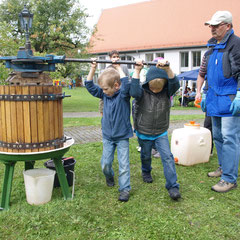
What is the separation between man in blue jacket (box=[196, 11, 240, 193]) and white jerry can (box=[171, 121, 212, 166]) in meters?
0.92

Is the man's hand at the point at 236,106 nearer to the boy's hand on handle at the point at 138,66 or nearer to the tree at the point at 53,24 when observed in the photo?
the boy's hand on handle at the point at 138,66

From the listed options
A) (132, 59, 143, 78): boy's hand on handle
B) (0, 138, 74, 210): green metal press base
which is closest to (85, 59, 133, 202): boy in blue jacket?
(132, 59, 143, 78): boy's hand on handle

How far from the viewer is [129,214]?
2957 mm

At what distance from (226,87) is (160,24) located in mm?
36189

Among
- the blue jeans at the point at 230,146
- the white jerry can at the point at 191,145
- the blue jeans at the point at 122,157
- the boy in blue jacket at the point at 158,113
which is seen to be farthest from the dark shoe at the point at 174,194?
the white jerry can at the point at 191,145

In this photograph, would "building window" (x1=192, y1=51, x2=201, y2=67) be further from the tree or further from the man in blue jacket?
the man in blue jacket

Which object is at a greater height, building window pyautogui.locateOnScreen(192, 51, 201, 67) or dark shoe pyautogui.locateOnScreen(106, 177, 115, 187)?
building window pyautogui.locateOnScreen(192, 51, 201, 67)

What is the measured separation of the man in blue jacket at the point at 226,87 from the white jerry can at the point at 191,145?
922 mm

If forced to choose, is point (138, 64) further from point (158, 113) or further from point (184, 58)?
point (184, 58)

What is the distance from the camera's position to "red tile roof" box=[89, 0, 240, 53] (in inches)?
1329

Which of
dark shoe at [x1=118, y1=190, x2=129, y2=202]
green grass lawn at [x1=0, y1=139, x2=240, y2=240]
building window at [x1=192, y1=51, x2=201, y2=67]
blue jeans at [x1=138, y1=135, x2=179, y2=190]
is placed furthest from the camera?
building window at [x1=192, y1=51, x2=201, y2=67]

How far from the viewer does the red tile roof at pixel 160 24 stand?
33750mm

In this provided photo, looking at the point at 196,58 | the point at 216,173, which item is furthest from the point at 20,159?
the point at 196,58

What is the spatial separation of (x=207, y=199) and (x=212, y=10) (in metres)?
35.0
